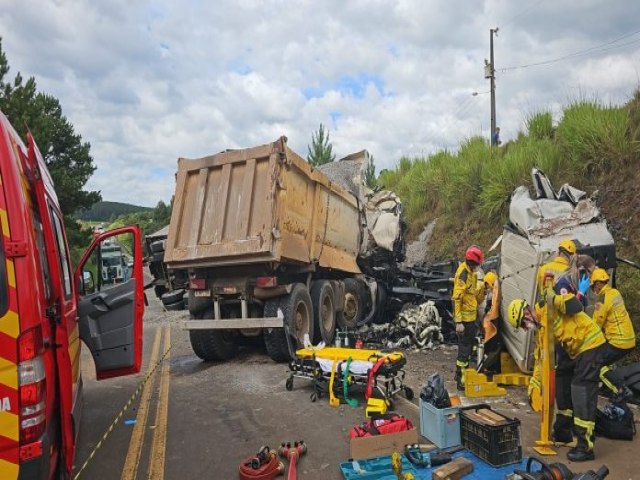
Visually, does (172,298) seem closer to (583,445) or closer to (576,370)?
(576,370)

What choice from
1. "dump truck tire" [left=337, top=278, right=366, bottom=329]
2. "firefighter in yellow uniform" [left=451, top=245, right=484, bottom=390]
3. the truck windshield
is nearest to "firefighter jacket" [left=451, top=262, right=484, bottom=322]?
"firefighter in yellow uniform" [left=451, top=245, right=484, bottom=390]

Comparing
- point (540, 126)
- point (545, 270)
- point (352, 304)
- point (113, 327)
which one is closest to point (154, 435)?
point (113, 327)

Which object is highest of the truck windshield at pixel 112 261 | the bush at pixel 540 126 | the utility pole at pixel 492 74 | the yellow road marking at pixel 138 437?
the utility pole at pixel 492 74

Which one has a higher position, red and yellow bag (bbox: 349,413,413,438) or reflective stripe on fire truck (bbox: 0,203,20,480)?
reflective stripe on fire truck (bbox: 0,203,20,480)

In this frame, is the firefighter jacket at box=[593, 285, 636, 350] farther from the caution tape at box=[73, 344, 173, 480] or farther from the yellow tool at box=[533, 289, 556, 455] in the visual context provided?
the caution tape at box=[73, 344, 173, 480]

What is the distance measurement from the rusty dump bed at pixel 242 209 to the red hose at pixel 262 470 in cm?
311

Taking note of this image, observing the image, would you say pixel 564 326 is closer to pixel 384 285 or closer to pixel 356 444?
pixel 356 444

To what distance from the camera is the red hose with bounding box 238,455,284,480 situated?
3629mm

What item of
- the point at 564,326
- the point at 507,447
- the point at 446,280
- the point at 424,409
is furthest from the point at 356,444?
the point at 446,280

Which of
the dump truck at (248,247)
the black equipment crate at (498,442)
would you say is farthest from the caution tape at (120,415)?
the black equipment crate at (498,442)

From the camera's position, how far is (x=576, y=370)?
4195mm

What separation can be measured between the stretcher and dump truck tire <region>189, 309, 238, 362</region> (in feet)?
6.14

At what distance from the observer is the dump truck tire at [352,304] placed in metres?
9.45

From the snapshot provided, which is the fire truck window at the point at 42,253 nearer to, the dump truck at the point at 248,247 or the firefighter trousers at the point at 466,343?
the dump truck at the point at 248,247
